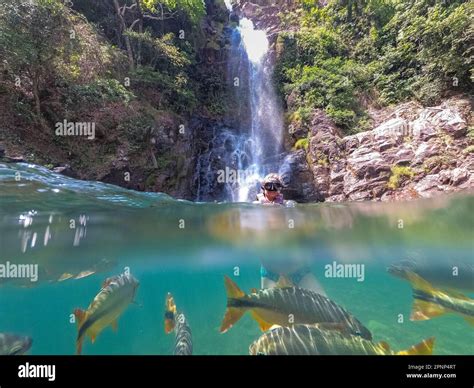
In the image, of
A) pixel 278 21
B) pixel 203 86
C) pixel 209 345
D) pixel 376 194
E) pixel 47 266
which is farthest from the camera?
pixel 278 21

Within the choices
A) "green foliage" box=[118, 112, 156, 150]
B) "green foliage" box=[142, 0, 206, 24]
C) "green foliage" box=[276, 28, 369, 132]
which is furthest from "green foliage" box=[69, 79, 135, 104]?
"green foliage" box=[276, 28, 369, 132]

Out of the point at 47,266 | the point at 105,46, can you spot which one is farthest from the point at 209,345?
the point at 105,46

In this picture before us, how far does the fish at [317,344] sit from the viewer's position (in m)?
2.72

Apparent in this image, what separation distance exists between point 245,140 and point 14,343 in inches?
867

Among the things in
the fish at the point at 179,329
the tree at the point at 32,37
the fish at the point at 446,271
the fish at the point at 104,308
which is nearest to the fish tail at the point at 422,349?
the fish at the point at 179,329

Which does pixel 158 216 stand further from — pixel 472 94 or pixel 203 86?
pixel 472 94

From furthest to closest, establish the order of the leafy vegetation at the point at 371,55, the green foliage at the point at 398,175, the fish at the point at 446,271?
the leafy vegetation at the point at 371,55
the green foliage at the point at 398,175
the fish at the point at 446,271

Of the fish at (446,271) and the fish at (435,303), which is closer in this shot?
the fish at (435,303)

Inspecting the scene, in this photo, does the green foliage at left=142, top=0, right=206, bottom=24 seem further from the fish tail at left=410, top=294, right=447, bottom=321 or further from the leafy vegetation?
the fish tail at left=410, top=294, right=447, bottom=321

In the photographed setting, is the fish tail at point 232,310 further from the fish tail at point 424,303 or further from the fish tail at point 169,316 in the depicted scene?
the fish tail at point 169,316

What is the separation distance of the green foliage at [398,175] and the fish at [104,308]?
16031 millimetres

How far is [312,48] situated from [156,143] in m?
18.5

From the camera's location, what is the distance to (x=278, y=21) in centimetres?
3438

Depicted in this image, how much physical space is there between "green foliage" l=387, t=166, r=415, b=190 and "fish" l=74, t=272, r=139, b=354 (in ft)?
52.6
